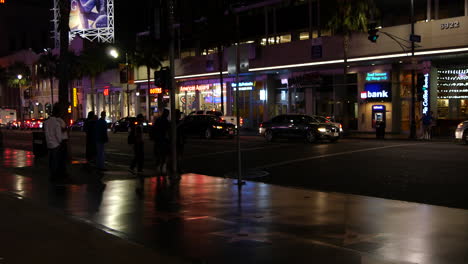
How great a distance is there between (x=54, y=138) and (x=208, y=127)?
1886cm

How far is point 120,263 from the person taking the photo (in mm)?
5926

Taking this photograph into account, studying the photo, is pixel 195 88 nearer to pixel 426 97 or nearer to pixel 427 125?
pixel 426 97

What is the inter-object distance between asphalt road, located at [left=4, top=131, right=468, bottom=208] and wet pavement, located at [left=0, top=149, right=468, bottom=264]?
1.45 m

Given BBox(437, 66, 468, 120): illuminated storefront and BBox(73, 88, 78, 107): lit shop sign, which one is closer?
BBox(437, 66, 468, 120): illuminated storefront

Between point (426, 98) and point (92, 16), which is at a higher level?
point (92, 16)

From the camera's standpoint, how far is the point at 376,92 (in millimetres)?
36031

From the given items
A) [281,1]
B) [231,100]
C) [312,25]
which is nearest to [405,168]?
[312,25]

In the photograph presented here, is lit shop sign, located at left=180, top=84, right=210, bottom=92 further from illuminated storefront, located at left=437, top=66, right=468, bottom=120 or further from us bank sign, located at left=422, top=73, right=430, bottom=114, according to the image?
illuminated storefront, located at left=437, top=66, right=468, bottom=120

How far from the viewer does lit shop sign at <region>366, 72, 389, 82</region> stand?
3559 cm

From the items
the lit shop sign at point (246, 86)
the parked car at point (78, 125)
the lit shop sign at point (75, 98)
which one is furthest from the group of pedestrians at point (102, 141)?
the lit shop sign at point (75, 98)

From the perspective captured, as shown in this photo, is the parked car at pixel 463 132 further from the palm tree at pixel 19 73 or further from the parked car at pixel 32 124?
the palm tree at pixel 19 73

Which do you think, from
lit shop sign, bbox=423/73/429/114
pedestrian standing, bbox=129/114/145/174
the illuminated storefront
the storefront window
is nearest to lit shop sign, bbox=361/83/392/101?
lit shop sign, bbox=423/73/429/114

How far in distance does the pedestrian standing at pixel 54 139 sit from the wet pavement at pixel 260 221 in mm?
687

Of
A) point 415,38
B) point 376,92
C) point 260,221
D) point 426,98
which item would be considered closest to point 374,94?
point 376,92
